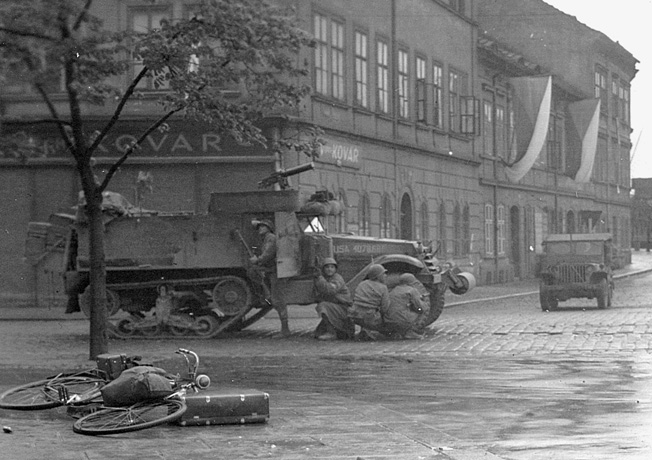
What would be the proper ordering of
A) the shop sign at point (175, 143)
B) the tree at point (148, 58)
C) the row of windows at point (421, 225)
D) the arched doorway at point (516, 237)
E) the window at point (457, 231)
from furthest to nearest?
the arched doorway at point (516, 237)
the window at point (457, 231)
the row of windows at point (421, 225)
the shop sign at point (175, 143)
the tree at point (148, 58)

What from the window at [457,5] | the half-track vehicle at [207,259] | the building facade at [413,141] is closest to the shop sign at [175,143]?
the building facade at [413,141]

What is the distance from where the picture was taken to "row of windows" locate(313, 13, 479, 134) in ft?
111

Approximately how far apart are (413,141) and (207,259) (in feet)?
63.9

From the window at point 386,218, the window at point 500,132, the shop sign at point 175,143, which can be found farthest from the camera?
the window at point 500,132

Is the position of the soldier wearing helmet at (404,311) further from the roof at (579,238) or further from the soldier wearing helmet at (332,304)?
the roof at (579,238)

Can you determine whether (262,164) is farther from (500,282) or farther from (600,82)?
(600,82)

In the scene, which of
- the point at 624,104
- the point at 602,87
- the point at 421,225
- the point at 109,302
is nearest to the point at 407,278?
the point at 109,302

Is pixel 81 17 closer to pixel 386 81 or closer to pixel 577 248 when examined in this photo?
pixel 577 248

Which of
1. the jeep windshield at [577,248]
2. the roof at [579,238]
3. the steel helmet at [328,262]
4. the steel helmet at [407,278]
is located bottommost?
the steel helmet at [407,278]

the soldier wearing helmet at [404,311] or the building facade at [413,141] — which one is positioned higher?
the building facade at [413,141]

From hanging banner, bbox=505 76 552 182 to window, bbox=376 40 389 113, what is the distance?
29.0 ft

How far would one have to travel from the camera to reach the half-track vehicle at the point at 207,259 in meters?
21.7

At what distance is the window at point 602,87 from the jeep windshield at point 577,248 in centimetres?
3745

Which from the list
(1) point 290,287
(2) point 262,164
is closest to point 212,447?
(1) point 290,287
